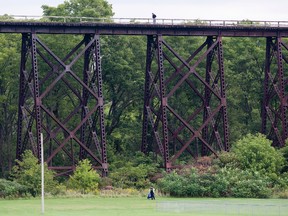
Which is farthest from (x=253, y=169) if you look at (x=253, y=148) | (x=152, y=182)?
(x=152, y=182)

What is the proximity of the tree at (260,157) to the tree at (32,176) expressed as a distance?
12396 millimetres

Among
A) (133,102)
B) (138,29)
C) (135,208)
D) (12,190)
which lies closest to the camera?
(135,208)

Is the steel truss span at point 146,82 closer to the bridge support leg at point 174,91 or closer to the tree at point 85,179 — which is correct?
the bridge support leg at point 174,91

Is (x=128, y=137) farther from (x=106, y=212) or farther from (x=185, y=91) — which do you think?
(x=106, y=212)

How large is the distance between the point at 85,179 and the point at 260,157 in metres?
11.3

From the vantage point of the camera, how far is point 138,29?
2908 inches

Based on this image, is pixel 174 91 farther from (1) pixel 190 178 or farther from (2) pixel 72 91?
(1) pixel 190 178

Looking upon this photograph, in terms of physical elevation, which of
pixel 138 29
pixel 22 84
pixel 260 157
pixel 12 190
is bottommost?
pixel 12 190

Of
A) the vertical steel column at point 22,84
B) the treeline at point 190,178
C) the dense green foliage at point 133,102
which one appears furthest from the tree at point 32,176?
the vertical steel column at point 22,84

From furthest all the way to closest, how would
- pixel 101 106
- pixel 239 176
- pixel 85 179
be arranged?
pixel 101 106 < pixel 239 176 < pixel 85 179

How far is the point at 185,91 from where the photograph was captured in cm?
9112

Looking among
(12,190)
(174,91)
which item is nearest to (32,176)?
(12,190)

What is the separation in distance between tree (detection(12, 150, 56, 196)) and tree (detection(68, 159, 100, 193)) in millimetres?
1890

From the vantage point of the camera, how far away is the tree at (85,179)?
69812 millimetres
